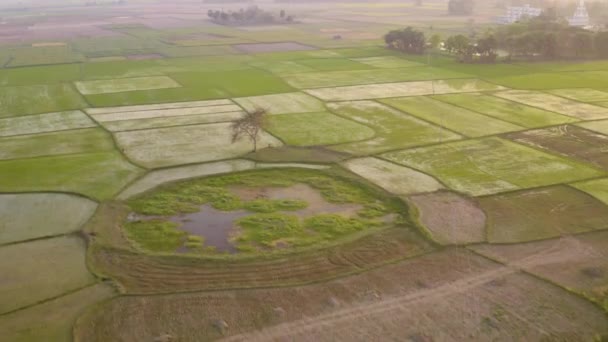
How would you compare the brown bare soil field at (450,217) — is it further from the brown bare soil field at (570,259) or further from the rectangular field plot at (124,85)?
the rectangular field plot at (124,85)

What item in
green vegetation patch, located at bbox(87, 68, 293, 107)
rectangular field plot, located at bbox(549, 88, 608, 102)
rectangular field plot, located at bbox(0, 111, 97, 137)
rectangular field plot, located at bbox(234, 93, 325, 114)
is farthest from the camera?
green vegetation patch, located at bbox(87, 68, 293, 107)

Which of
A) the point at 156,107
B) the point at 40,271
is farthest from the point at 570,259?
the point at 156,107

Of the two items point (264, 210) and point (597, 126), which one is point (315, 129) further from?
point (597, 126)

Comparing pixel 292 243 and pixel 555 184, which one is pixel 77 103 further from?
pixel 555 184

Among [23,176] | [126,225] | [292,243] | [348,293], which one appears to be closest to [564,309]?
[348,293]

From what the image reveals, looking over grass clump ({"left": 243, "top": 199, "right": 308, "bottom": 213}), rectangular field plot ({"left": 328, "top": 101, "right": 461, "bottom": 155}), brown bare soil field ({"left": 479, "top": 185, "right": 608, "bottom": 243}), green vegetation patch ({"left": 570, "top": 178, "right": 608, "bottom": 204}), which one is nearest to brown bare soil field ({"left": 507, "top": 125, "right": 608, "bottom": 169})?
green vegetation patch ({"left": 570, "top": 178, "right": 608, "bottom": 204})

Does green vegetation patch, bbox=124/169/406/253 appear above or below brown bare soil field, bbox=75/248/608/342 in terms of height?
above

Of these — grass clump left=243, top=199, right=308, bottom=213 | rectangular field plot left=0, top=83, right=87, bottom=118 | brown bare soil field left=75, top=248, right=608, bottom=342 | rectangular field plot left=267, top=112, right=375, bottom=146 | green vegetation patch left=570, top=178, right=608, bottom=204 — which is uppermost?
rectangular field plot left=0, top=83, right=87, bottom=118

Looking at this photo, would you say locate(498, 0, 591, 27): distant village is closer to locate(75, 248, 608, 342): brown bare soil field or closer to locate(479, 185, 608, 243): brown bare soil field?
locate(479, 185, 608, 243): brown bare soil field
